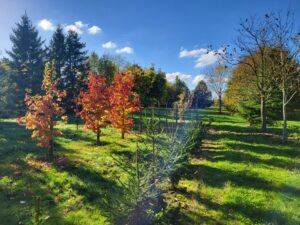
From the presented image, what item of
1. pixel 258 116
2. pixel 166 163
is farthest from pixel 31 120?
pixel 258 116

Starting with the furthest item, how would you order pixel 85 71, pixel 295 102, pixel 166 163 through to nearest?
pixel 85 71, pixel 295 102, pixel 166 163

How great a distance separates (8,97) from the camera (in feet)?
100.0

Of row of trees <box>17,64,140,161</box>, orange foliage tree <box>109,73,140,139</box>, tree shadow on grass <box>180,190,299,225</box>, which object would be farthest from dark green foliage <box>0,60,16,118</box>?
tree shadow on grass <box>180,190,299,225</box>

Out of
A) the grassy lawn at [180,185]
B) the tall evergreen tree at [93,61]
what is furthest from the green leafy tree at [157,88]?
the tall evergreen tree at [93,61]

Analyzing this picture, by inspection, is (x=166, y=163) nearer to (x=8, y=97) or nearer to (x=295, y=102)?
(x=295, y=102)

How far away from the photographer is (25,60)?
33.8 metres

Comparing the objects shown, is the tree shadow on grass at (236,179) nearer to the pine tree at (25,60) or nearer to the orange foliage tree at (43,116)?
the orange foliage tree at (43,116)

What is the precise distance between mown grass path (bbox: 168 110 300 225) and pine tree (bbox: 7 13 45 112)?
2688 centimetres

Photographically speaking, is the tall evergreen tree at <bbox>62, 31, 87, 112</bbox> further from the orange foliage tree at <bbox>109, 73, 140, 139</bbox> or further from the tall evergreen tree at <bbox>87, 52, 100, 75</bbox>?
the orange foliage tree at <bbox>109, 73, 140, 139</bbox>

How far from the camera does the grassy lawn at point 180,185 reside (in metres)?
6.43

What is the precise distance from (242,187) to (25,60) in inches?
1341

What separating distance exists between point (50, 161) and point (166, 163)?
7193 millimetres

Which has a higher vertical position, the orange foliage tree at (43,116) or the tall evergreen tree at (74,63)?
the tall evergreen tree at (74,63)

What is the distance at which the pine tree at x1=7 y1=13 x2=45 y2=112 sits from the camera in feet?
104
